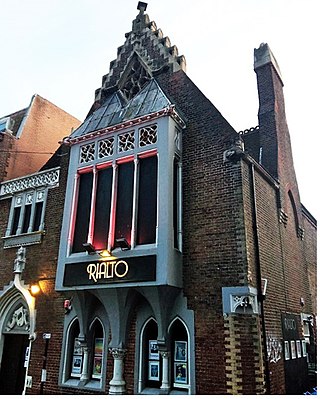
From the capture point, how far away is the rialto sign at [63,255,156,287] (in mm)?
9038

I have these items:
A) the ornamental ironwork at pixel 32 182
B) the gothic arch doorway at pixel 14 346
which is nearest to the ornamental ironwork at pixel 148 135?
the ornamental ironwork at pixel 32 182

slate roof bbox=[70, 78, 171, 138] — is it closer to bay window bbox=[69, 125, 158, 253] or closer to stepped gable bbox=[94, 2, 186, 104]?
stepped gable bbox=[94, 2, 186, 104]

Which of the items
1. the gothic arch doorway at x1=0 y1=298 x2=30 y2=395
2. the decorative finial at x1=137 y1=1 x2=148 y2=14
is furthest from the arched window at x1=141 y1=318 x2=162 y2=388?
the decorative finial at x1=137 y1=1 x2=148 y2=14

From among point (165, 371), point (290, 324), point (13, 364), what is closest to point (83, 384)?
point (165, 371)

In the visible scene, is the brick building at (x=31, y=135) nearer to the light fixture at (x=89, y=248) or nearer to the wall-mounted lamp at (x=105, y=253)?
the light fixture at (x=89, y=248)

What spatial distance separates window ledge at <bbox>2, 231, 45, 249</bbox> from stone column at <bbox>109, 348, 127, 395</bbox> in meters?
5.16

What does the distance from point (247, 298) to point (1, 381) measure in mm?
9545

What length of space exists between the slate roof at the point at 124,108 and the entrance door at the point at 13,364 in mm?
7555

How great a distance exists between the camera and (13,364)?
41.2 feet

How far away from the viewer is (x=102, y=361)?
9.98 meters

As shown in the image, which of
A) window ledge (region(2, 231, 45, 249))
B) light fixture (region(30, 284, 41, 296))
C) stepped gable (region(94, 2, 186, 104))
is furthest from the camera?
window ledge (region(2, 231, 45, 249))

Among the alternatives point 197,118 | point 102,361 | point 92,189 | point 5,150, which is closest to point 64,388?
point 102,361

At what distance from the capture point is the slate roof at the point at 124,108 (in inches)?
438

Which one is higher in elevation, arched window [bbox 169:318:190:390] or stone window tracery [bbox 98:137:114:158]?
stone window tracery [bbox 98:137:114:158]
